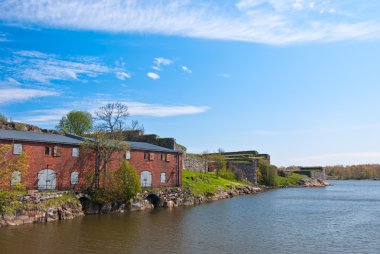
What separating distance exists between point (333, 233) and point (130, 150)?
97.4ft

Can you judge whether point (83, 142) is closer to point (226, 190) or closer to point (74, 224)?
point (74, 224)

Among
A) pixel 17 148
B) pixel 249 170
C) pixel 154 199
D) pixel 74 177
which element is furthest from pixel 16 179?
pixel 249 170

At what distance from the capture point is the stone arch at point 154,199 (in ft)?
169

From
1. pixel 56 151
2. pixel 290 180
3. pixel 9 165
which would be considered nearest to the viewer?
pixel 9 165

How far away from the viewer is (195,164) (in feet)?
260

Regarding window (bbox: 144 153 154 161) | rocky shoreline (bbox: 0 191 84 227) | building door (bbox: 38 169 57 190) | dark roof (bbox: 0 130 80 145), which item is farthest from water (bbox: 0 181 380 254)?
window (bbox: 144 153 154 161)

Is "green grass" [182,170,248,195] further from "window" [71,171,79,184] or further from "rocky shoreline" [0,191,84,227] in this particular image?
"rocky shoreline" [0,191,84,227]

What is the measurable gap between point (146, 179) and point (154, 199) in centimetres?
323

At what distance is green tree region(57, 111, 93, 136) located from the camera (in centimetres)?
8812

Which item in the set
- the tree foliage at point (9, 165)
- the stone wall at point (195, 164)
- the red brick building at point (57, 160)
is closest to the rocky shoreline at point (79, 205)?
the red brick building at point (57, 160)

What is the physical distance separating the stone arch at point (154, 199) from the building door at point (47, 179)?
557 inches

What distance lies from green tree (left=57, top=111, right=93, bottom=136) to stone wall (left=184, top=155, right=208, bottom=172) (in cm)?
2733

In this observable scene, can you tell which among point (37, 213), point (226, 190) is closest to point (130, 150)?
point (37, 213)

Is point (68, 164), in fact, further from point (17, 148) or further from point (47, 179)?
point (17, 148)
